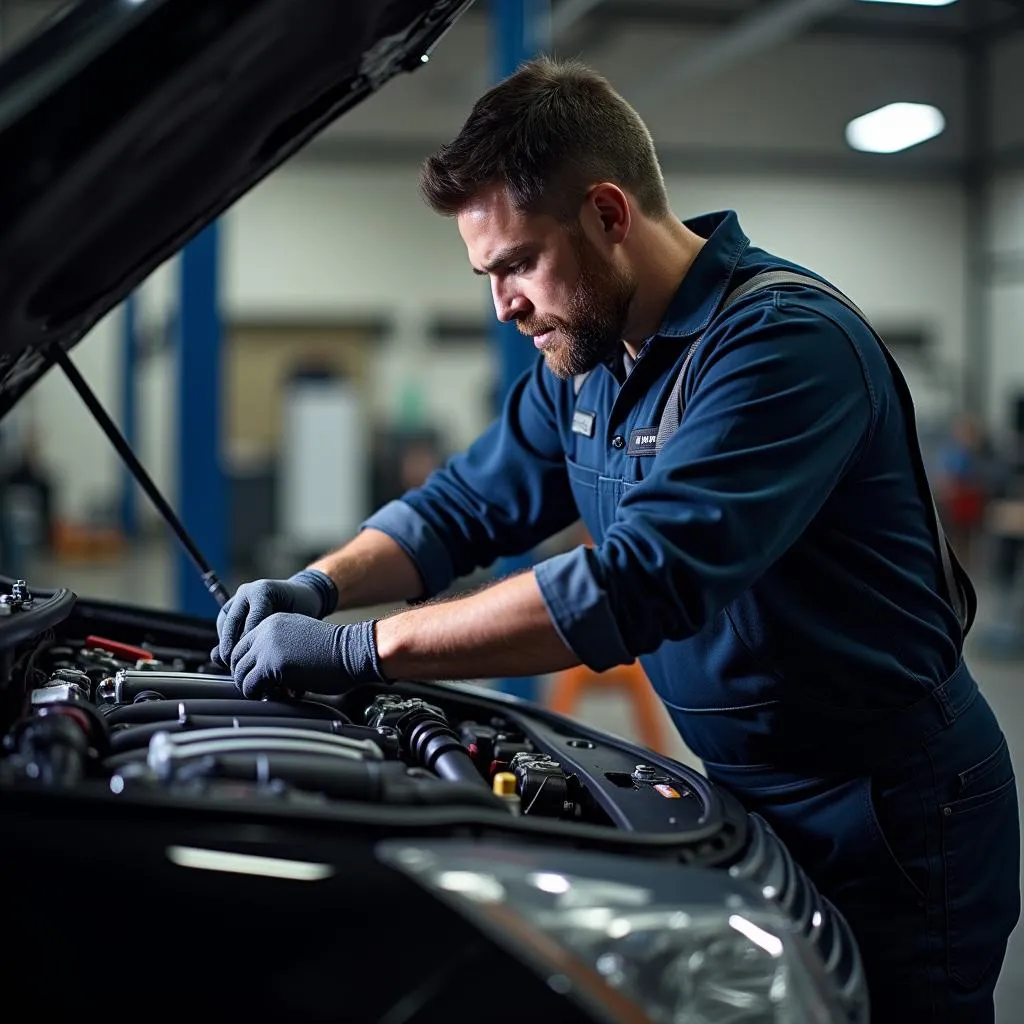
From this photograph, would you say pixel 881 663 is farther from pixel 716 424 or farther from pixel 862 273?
pixel 862 273

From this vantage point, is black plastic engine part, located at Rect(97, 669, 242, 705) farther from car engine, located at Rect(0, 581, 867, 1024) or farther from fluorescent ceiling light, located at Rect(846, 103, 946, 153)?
fluorescent ceiling light, located at Rect(846, 103, 946, 153)

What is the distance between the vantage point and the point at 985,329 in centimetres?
1260

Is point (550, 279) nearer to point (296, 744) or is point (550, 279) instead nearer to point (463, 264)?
point (296, 744)

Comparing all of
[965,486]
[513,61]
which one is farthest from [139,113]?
[965,486]

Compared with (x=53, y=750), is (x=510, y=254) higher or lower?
higher

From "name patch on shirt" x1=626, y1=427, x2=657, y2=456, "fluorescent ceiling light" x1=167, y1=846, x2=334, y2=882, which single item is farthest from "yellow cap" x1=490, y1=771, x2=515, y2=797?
"name patch on shirt" x1=626, y1=427, x2=657, y2=456

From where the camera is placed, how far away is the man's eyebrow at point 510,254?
1.46 m

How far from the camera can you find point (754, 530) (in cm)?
122

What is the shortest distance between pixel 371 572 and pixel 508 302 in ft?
1.72

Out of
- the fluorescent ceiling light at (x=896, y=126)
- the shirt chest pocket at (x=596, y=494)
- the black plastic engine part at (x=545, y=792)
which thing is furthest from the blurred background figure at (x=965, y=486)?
Result: the black plastic engine part at (x=545, y=792)

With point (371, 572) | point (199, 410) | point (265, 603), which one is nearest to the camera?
point (265, 603)

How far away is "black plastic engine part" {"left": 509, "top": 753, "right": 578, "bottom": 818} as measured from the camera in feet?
4.26

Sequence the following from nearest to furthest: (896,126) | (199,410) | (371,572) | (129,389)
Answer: (371,572)
(199,410)
(896,126)
(129,389)

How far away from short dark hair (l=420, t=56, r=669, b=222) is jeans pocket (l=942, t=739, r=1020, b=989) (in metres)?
0.85
